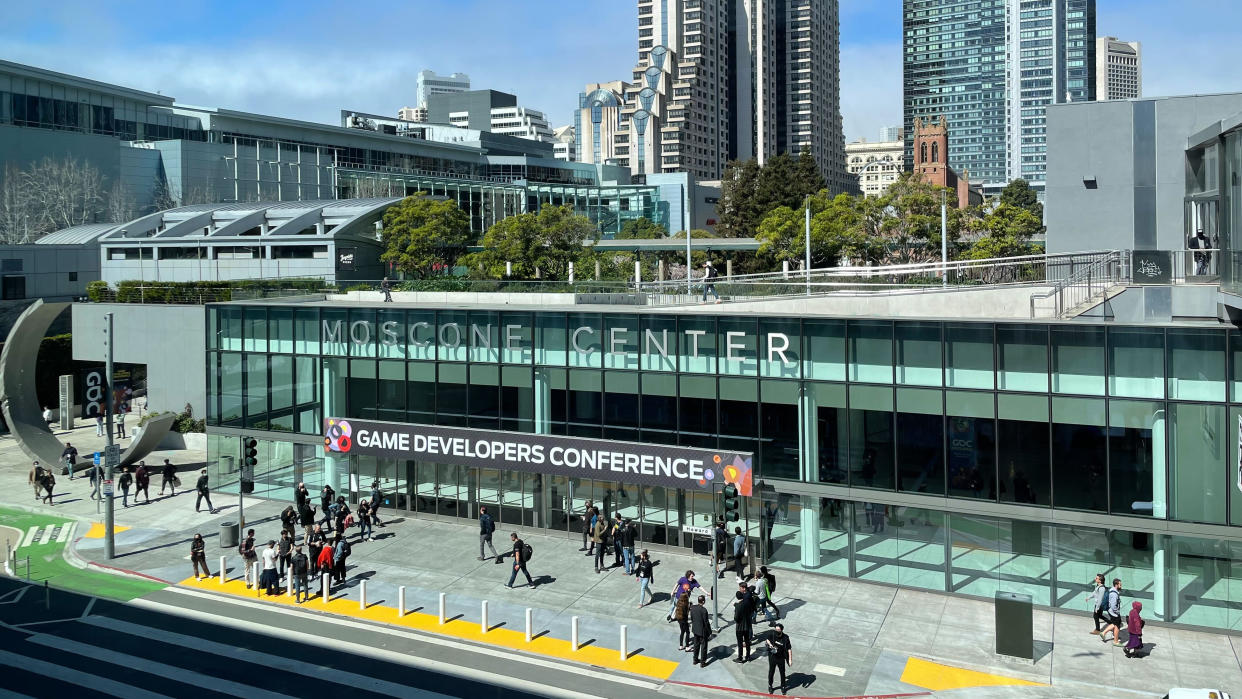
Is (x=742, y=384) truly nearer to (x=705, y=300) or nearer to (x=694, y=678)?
(x=705, y=300)

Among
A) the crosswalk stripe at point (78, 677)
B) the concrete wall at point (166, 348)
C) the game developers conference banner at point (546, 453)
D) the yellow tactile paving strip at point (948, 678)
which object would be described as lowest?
the yellow tactile paving strip at point (948, 678)

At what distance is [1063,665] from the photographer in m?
22.2

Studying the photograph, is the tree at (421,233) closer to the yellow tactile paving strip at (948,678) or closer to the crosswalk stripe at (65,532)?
the crosswalk stripe at (65,532)

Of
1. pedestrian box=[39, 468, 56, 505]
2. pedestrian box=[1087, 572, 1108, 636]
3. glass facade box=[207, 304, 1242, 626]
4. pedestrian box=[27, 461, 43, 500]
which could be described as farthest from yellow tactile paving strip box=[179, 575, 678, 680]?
pedestrian box=[27, 461, 43, 500]

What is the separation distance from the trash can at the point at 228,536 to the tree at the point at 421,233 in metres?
36.9

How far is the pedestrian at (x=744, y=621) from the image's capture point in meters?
22.5

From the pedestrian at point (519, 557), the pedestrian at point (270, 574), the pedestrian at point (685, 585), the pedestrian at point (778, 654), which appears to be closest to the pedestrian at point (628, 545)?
the pedestrian at point (519, 557)

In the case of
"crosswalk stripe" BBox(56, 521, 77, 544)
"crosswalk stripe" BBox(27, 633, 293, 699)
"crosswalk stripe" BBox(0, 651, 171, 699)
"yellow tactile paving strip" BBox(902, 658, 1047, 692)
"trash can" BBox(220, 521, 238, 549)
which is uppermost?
"trash can" BBox(220, 521, 238, 549)

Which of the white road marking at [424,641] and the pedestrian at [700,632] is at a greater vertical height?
the pedestrian at [700,632]

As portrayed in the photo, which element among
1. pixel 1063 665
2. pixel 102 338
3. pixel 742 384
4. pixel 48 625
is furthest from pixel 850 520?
pixel 102 338

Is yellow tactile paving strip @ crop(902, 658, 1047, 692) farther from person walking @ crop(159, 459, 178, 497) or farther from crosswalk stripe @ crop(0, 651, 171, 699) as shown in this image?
person walking @ crop(159, 459, 178, 497)

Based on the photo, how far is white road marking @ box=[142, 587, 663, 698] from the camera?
72.0 feet

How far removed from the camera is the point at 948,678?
71.3 feet

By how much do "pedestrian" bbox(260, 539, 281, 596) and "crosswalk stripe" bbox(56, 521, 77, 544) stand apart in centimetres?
1066
